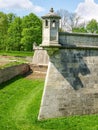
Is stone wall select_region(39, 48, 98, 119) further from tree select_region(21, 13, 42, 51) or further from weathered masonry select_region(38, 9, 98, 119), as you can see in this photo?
tree select_region(21, 13, 42, 51)

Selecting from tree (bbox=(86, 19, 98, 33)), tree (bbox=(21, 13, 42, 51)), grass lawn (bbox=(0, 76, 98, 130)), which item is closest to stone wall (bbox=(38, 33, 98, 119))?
grass lawn (bbox=(0, 76, 98, 130))

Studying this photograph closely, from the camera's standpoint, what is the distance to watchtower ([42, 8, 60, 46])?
13.6m

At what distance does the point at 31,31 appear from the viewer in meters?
48.0

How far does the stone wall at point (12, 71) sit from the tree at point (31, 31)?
57.1ft

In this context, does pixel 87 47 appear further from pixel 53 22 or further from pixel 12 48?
pixel 12 48

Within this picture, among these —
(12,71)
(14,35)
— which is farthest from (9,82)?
(14,35)

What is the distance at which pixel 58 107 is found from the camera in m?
14.0

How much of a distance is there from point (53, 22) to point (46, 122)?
184 inches

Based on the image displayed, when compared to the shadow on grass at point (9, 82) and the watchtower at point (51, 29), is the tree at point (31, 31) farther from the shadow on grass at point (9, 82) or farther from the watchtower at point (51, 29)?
the watchtower at point (51, 29)

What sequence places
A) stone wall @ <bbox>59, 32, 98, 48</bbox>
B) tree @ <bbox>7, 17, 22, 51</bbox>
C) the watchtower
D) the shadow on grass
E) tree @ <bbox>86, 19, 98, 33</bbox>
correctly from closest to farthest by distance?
the watchtower < stone wall @ <bbox>59, 32, 98, 48</bbox> < the shadow on grass < tree @ <bbox>7, 17, 22, 51</bbox> < tree @ <bbox>86, 19, 98, 33</bbox>

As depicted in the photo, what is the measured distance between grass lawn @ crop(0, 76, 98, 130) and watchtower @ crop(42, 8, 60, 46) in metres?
3.59

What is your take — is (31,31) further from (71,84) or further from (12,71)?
(71,84)

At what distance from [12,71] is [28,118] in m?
13.0

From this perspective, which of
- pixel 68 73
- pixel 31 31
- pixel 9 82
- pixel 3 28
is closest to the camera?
pixel 68 73
